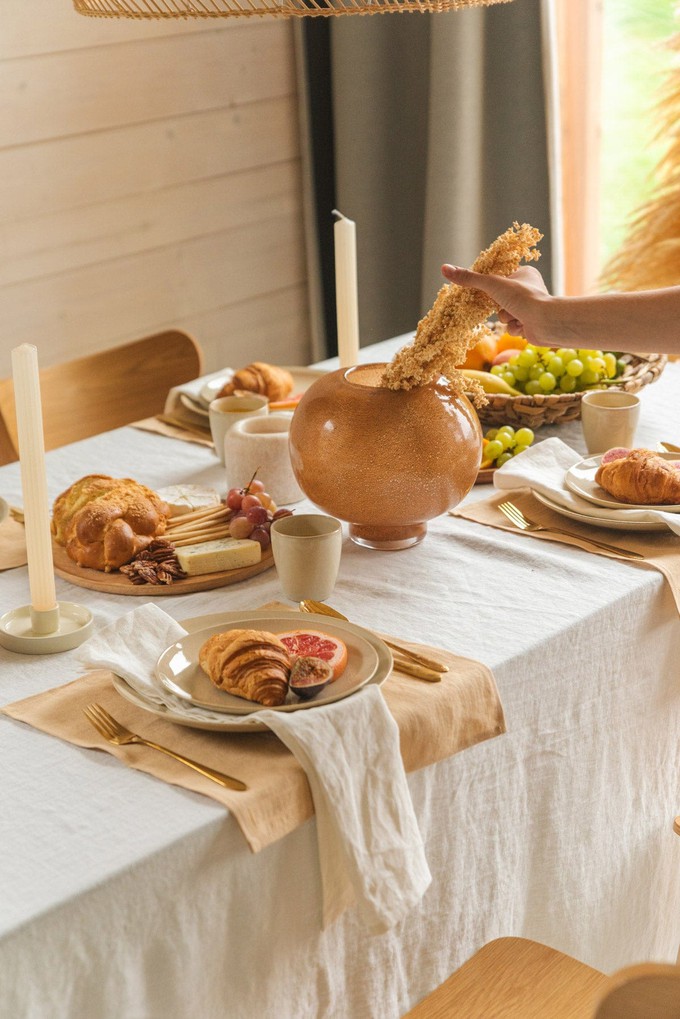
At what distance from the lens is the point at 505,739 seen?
1.11m

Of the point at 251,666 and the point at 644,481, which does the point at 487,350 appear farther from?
the point at 251,666

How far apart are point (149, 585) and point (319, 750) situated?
0.41 m

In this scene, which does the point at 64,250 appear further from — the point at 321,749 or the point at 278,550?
the point at 321,749

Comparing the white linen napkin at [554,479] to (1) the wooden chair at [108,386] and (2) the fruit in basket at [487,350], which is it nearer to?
(2) the fruit in basket at [487,350]

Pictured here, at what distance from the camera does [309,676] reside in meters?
0.96

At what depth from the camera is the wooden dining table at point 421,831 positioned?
0.82 metres

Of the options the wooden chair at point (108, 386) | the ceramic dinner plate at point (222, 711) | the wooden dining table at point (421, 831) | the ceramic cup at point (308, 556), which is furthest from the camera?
the wooden chair at point (108, 386)

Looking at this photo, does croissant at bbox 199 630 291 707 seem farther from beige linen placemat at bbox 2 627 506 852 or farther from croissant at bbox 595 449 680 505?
croissant at bbox 595 449 680 505

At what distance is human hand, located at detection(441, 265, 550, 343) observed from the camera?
1273 mm

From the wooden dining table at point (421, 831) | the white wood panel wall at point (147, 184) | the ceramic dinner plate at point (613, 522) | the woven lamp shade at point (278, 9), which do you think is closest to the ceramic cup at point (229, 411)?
the wooden dining table at point (421, 831)

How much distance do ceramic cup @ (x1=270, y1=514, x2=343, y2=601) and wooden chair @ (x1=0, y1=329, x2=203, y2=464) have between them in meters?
0.98

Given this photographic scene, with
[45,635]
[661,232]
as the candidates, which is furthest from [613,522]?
[661,232]

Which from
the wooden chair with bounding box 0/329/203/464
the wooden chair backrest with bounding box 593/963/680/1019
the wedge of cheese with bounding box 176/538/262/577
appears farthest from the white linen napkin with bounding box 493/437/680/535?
the wooden chair with bounding box 0/329/203/464

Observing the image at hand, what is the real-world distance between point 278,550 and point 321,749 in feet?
1.07
